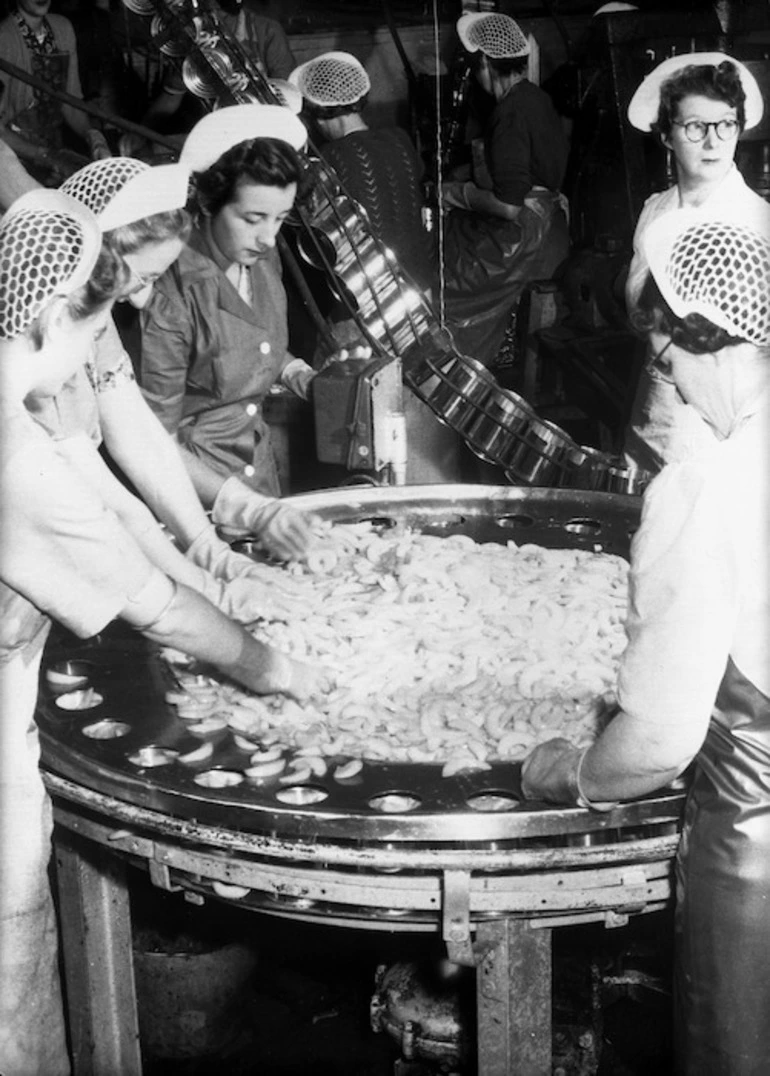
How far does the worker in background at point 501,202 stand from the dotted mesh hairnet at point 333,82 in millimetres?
1426

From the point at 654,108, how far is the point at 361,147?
59.4 inches

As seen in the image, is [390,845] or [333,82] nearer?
[390,845]

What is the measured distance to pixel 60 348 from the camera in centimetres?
214

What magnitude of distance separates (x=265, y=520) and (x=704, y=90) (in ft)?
6.32

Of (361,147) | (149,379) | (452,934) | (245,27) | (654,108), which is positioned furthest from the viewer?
(245,27)

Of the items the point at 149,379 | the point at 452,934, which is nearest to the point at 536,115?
the point at 149,379

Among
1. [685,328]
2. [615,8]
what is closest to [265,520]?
[685,328]

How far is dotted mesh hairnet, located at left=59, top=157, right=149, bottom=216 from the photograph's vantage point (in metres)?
2.64

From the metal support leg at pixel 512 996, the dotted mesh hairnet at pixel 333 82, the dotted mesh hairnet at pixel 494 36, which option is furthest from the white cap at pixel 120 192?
the dotted mesh hairnet at pixel 494 36

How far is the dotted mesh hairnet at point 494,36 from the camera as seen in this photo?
6625 millimetres

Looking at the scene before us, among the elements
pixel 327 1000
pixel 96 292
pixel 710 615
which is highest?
pixel 96 292

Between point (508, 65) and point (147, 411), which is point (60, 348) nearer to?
point (147, 411)

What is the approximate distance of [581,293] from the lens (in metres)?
7.15

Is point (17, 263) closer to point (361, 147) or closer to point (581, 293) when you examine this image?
point (361, 147)
